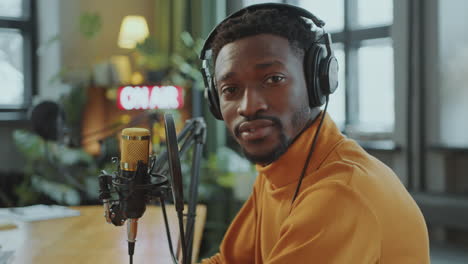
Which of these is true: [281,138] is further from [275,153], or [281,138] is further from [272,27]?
[272,27]

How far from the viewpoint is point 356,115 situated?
12.9ft

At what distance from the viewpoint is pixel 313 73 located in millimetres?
943

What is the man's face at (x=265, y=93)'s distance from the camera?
0.90 meters

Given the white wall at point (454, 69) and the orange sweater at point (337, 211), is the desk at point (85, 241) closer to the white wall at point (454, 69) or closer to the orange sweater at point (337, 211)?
the orange sweater at point (337, 211)

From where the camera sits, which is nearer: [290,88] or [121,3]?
[290,88]

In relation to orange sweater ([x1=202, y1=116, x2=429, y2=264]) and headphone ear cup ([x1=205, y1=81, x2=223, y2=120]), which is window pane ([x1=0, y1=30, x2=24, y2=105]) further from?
orange sweater ([x1=202, y1=116, x2=429, y2=264])

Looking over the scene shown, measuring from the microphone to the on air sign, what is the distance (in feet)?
10.8

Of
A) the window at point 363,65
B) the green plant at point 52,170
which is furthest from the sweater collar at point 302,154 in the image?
the green plant at point 52,170

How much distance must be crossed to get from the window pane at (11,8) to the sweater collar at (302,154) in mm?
4336

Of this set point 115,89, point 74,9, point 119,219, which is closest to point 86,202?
point 115,89

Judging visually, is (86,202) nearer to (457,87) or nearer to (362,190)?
(457,87)

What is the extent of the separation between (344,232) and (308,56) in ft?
1.19

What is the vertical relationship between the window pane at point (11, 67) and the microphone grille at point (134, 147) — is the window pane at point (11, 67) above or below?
above

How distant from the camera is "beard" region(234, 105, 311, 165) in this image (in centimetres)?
91
